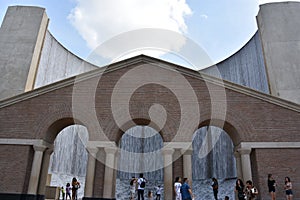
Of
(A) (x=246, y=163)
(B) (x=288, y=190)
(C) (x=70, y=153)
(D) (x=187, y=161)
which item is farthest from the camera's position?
(C) (x=70, y=153)

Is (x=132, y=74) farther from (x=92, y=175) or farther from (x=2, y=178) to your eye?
(x=2, y=178)

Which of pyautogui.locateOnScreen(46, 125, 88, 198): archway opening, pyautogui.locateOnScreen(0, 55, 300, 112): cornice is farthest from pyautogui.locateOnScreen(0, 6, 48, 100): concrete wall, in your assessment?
pyautogui.locateOnScreen(46, 125, 88, 198): archway opening

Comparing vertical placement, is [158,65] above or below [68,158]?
above

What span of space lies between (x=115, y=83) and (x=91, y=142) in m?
3.66

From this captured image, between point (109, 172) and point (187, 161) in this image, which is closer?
point (187, 161)

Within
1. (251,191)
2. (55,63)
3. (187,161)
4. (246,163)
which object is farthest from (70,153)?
(251,191)

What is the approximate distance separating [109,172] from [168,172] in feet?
10.1

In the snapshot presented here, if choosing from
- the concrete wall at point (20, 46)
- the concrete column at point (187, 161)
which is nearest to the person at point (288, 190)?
the concrete column at point (187, 161)

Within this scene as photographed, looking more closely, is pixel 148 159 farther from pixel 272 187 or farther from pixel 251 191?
pixel 251 191

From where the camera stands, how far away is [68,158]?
2478 centimetres

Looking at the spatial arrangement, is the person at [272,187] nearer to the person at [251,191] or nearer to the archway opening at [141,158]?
the person at [251,191]

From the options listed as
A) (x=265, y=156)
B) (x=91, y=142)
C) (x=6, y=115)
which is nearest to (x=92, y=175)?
(x=91, y=142)

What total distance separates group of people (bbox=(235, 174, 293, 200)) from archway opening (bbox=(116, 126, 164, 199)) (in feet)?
51.5

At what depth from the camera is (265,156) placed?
43.5ft
